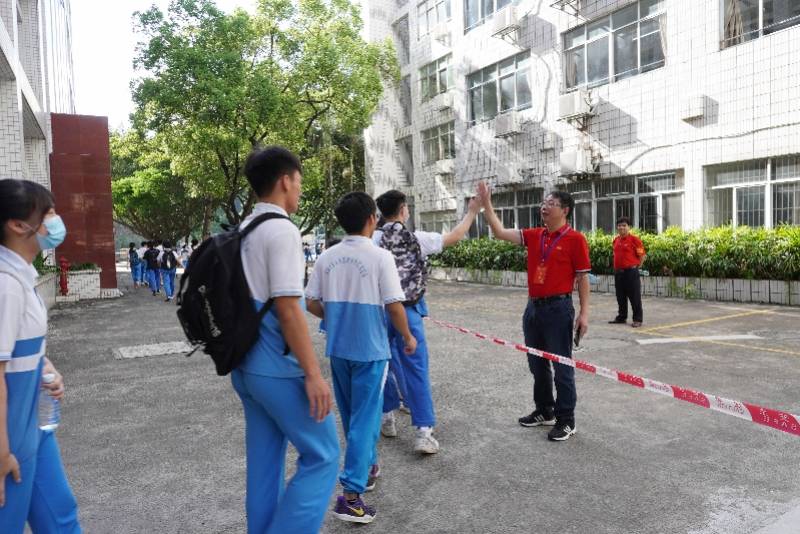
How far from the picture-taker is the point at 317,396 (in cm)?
237

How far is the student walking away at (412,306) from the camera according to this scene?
434 centimetres

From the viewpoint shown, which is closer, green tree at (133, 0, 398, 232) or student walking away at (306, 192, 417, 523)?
student walking away at (306, 192, 417, 523)

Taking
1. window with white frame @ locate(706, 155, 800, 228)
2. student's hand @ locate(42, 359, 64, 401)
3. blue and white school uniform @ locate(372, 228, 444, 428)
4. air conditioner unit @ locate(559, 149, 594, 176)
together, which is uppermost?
air conditioner unit @ locate(559, 149, 594, 176)

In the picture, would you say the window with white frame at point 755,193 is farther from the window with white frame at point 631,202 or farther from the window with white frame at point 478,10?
the window with white frame at point 478,10

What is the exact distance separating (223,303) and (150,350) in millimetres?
7200

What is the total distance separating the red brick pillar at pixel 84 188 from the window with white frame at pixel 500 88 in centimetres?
1272

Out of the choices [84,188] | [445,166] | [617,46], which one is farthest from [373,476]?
[445,166]

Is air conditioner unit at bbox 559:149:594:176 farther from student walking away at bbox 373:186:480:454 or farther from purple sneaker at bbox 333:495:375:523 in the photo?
purple sneaker at bbox 333:495:375:523

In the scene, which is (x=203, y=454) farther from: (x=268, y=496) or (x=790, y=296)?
(x=790, y=296)

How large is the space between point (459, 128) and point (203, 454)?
67.8 ft

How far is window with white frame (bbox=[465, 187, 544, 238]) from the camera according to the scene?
1983 centimetres

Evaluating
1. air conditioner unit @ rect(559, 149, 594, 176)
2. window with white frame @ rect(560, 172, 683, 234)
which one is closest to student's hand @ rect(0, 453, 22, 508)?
window with white frame @ rect(560, 172, 683, 234)

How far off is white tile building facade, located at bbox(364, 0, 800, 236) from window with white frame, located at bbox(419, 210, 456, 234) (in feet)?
0.36

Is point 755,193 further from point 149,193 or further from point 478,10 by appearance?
point 149,193
